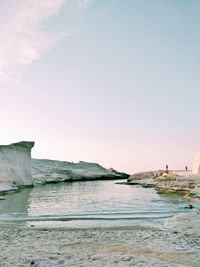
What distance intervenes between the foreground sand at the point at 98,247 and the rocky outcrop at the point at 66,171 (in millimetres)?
35183

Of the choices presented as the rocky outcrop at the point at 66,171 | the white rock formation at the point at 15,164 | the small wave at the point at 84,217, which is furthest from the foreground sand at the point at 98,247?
the rocky outcrop at the point at 66,171

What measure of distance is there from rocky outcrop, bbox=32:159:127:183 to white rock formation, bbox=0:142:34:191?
7.90 m

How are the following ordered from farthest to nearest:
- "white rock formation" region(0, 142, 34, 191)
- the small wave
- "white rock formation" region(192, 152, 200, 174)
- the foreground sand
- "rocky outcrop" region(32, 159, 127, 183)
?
"rocky outcrop" region(32, 159, 127, 183) → "white rock formation" region(0, 142, 34, 191) → "white rock formation" region(192, 152, 200, 174) → the small wave → the foreground sand

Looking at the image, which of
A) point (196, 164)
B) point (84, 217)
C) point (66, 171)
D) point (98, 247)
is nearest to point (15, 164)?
point (66, 171)

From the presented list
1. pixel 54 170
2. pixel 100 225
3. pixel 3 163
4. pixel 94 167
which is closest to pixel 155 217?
pixel 100 225

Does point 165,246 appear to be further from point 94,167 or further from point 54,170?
point 94,167

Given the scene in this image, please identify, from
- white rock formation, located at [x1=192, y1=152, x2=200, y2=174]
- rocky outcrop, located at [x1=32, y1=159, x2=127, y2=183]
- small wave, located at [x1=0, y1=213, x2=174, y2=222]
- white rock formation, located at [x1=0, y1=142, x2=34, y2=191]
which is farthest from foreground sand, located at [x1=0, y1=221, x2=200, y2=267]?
rocky outcrop, located at [x1=32, y1=159, x2=127, y2=183]

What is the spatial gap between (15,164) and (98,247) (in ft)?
93.2

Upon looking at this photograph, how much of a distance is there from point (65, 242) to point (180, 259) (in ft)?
9.31

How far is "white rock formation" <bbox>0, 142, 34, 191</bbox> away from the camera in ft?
95.8

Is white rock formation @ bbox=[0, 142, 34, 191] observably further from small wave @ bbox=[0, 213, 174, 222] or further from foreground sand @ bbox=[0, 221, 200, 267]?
foreground sand @ bbox=[0, 221, 200, 267]

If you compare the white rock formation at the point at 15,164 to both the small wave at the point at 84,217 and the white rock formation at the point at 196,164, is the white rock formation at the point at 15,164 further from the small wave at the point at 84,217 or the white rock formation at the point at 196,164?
the white rock formation at the point at 196,164

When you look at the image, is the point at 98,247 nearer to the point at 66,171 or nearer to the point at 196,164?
the point at 196,164

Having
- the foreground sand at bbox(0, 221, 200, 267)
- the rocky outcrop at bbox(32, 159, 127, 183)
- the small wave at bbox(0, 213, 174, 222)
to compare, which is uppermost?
the rocky outcrop at bbox(32, 159, 127, 183)
